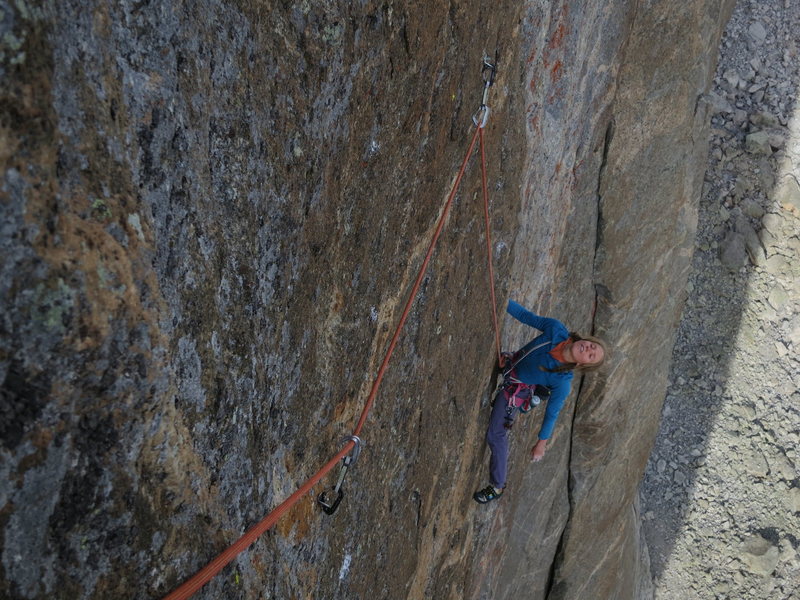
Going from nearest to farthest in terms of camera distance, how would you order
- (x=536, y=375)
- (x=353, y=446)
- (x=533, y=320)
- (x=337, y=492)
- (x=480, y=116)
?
(x=353, y=446) < (x=337, y=492) < (x=480, y=116) < (x=536, y=375) < (x=533, y=320)

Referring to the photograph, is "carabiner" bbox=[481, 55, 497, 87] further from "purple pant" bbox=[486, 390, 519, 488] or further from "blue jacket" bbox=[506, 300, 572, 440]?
"purple pant" bbox=[486, 390, 519, 488]

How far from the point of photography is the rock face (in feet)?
6.66

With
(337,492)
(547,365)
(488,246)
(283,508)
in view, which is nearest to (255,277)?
(283,508)

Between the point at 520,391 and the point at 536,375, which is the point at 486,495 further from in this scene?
the point at 536,375

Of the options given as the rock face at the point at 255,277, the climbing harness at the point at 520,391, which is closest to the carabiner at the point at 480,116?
the rock face at the point at 255,277

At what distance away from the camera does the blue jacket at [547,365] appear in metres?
5.75

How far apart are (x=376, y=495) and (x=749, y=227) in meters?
12.3

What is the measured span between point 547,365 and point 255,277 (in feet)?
11.3

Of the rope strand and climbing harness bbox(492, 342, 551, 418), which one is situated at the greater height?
the rope strand

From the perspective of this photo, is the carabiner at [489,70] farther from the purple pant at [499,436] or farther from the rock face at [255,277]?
the purple pant at [499,436]

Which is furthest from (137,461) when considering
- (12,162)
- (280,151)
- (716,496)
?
(716,496)

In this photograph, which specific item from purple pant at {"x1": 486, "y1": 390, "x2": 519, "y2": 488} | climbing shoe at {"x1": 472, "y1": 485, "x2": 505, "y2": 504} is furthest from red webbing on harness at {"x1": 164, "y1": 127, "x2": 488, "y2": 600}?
climbing shoe at {"x1": 472, "y1": 485, "x2": 505, "y2": 504}

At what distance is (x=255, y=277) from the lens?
2996mm

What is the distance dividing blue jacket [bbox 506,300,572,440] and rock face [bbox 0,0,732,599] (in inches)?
16.4
